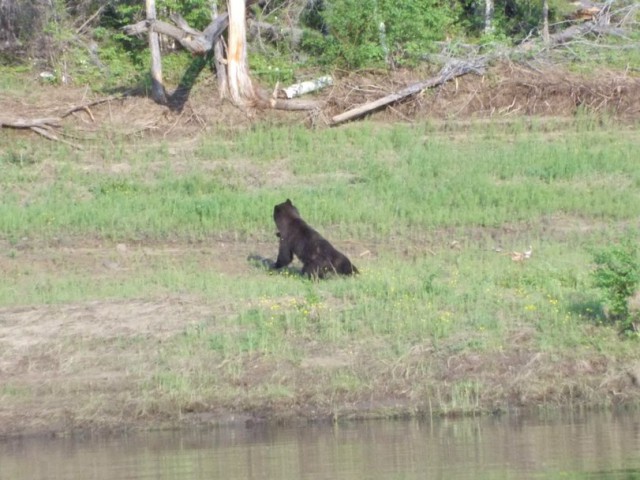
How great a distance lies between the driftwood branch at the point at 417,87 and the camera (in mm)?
22062

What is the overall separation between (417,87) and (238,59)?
131 inches

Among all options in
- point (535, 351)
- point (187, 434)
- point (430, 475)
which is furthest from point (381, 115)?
point (430, 475)

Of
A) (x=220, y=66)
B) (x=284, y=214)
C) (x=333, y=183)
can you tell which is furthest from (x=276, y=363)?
(x=220, y=66)

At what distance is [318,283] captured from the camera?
555 inches

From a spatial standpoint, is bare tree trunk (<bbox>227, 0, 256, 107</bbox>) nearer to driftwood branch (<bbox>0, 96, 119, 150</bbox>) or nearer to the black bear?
driftwood branch (<bbox>0, 96, 119, 150</bbox>)

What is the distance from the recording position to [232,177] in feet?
64.5

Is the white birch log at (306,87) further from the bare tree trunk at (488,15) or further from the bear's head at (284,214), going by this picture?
the bear's head at (284,214)

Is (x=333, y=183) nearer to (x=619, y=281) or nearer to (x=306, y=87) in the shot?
(x=306, y=87)

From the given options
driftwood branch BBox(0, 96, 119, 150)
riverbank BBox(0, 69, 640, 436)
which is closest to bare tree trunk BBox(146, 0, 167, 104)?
riverbank BBox(0, 69, 640, 436)

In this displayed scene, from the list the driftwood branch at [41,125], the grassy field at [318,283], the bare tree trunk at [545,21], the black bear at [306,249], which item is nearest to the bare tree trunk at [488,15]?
the bare tree trunk at [545,21]

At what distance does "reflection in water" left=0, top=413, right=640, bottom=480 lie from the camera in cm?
883

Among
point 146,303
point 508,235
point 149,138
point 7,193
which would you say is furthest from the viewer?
point 149,138

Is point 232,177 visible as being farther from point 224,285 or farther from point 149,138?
point 224,285

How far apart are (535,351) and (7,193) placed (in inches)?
397
